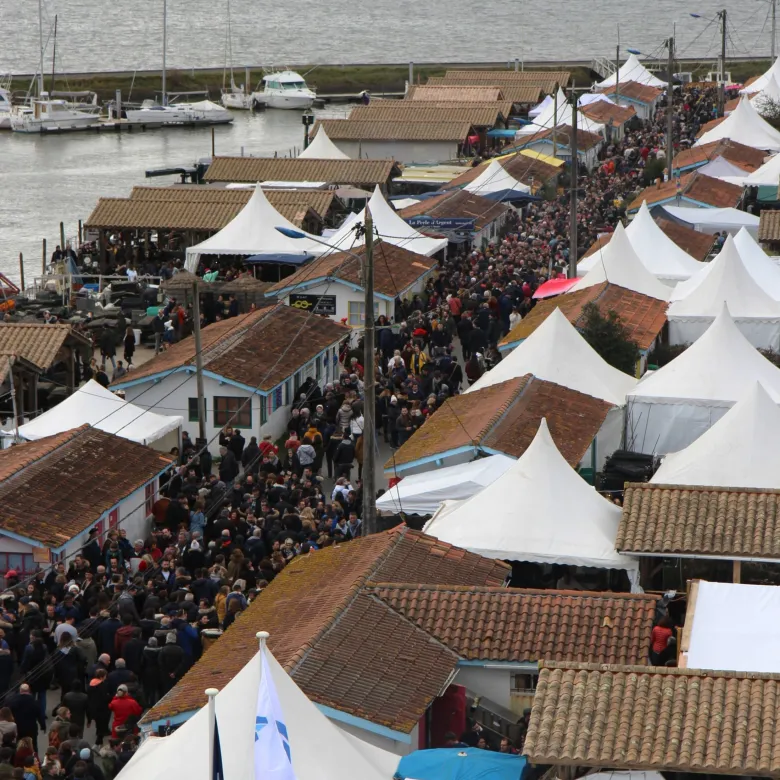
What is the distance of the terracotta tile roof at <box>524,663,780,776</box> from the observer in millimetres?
11570

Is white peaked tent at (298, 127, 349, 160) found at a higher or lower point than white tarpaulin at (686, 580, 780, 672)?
higher

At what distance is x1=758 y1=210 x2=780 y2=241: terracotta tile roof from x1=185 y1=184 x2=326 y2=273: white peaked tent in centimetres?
913

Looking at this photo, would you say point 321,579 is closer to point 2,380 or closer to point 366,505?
point 366,505

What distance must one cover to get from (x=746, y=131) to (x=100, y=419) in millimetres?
32989

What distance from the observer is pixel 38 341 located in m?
26.2

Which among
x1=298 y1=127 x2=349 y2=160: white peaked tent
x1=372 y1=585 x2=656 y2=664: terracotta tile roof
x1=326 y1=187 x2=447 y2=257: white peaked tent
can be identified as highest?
x1=298 y1=127 x2=349 y2=160: white peaked tent

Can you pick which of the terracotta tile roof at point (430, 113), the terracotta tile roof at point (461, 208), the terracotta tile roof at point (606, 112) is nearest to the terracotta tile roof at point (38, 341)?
the terracotta tile roof at point (461, 208)

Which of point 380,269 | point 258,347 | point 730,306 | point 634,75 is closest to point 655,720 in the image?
point 258,347

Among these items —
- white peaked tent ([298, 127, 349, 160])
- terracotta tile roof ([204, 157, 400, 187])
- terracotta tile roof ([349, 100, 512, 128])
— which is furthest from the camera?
terracotta tile roof ([349, 100, 512, 128])

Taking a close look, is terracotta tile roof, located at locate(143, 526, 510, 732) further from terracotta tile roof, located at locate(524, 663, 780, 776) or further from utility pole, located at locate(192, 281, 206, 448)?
utility pole, located at locate(192, 281, 206, 448)

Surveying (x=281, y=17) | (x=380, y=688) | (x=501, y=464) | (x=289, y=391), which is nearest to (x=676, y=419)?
(x=501, y=464)

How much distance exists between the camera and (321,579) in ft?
53.1

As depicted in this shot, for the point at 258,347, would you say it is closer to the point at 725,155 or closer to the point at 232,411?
the point at 232,411

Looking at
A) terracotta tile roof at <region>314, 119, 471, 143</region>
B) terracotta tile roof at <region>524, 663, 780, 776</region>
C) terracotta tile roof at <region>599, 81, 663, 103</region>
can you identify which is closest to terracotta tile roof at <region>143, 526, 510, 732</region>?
terracotta tile roof at <region>524, 663, 780, 776</region>
